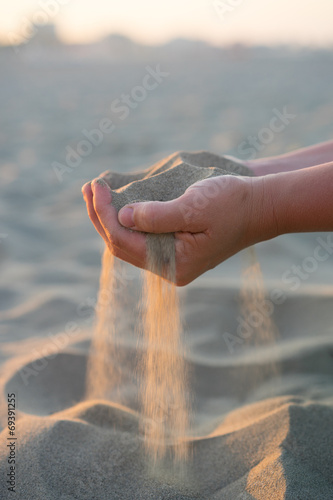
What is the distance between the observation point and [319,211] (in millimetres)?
1492

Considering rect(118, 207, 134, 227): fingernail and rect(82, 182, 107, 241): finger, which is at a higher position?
rect(82, 182, 107, 241): finger

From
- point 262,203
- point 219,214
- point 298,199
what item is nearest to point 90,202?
point 219,214

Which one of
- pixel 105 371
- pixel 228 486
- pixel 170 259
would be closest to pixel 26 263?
pixel 105 371

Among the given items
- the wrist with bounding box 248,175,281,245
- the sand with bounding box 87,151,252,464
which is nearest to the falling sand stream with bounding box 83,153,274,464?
the sand with bounding box 87,151,252,464

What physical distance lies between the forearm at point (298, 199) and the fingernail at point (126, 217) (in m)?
0.39

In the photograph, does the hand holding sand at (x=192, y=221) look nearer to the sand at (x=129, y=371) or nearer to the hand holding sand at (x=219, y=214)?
the hand holding sand at (x=219, y=214)

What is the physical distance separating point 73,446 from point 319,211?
43.1 inches

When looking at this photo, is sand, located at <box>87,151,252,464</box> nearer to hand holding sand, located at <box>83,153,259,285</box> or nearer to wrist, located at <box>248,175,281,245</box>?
hand holding sand, located at <box>83,153,259,285</box>

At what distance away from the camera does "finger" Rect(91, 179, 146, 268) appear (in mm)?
1532

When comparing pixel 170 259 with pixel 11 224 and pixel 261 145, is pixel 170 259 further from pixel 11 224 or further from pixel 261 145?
pixel 261 145

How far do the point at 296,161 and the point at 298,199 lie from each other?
0.66 metres

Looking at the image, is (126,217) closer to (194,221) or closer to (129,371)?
(194,221)

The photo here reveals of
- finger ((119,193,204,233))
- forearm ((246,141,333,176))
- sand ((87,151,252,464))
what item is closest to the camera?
finger ((119,193,204,233))

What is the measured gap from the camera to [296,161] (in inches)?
82.6
